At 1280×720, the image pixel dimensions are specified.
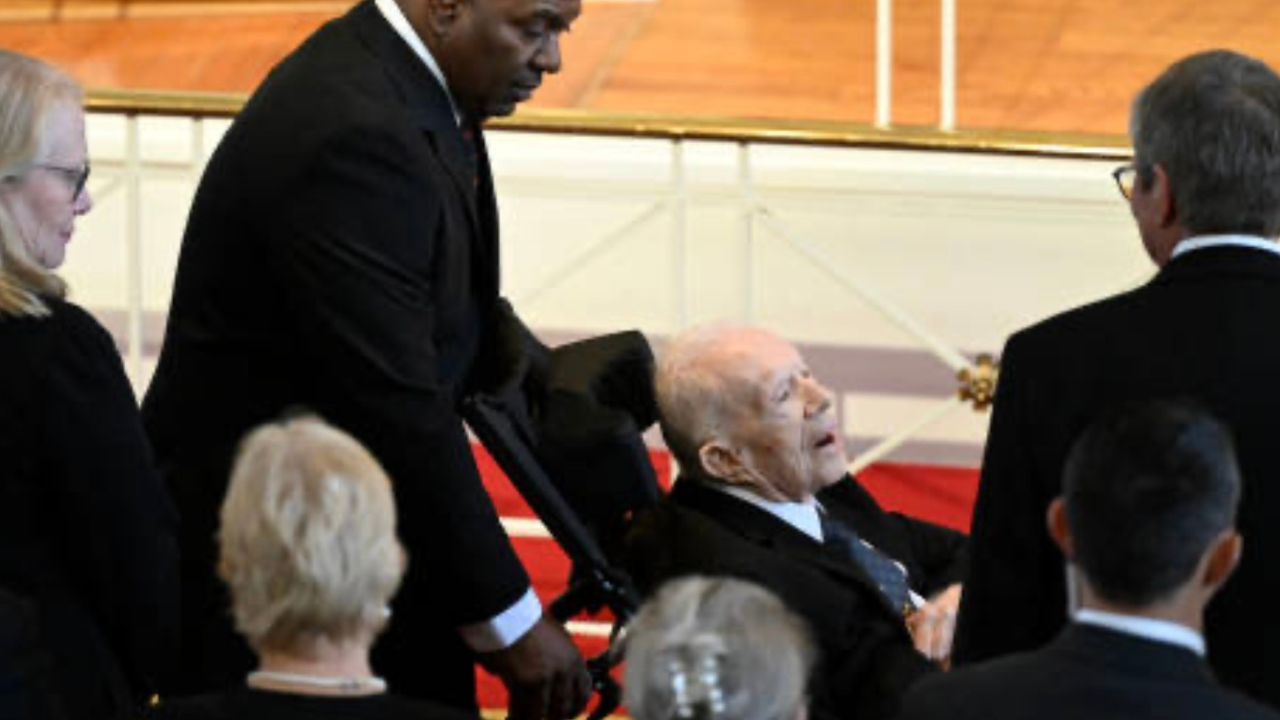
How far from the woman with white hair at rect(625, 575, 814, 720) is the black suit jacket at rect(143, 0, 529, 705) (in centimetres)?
84

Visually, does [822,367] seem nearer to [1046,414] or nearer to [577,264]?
[577,264]

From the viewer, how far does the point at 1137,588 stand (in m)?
3.01

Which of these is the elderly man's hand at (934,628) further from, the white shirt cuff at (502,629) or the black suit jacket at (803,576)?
the white shirt cuff at (502,629)

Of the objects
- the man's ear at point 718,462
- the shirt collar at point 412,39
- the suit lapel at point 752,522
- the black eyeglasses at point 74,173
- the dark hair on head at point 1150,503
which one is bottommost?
the suit lapel at point 752,522

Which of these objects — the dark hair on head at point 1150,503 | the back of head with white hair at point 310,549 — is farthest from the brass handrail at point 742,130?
the dark hair on head at point 1150,503

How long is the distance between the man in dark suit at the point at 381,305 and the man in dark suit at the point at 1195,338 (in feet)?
2.28

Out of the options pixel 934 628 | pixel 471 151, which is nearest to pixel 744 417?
pixel 934 628

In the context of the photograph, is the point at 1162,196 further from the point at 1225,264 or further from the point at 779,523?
the point at 779,523

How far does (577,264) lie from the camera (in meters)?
6.51

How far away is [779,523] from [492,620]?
0.57m

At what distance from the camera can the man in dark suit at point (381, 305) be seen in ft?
12.8

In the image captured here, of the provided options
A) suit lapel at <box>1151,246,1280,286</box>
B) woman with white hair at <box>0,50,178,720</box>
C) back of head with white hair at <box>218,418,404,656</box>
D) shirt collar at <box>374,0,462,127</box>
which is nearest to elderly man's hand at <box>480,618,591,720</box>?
woman with white hair at <box>0,50,178,720</box>

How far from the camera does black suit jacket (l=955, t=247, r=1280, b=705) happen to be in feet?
11.5

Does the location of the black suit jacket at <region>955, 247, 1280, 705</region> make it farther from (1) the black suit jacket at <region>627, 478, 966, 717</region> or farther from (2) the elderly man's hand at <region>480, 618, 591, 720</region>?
(2) the elderly man's hand at <region>480, 618, 591, 720</region>
